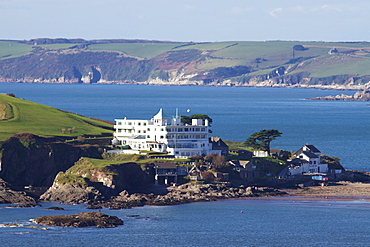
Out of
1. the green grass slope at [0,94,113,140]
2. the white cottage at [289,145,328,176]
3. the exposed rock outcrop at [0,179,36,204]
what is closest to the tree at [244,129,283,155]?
the white cottage at [289,145,328,176]

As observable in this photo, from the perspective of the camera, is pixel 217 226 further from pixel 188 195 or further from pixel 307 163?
pixel 307 163

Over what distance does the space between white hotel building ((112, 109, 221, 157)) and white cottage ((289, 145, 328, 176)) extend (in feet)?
33.6

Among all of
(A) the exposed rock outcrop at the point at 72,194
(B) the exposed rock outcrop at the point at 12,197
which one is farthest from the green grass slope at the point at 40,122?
(A) the exposed rock outcrop at the point at 72,194

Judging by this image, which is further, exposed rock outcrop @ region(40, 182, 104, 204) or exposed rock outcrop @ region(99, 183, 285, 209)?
exposed rock outcrop @ region(40, 182, 104, 204)

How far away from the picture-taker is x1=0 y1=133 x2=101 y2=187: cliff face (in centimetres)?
9562

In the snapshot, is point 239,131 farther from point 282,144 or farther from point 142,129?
Result: point 142,129

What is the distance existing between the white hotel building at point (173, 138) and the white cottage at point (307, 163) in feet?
33.6

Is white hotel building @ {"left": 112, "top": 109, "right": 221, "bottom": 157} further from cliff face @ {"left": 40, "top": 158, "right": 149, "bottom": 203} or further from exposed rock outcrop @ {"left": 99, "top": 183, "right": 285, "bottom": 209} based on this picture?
exposed rock outcrop @ {"left": 99, "top": 183, "right": 285, "bottom": 209}

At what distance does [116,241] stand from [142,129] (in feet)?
140

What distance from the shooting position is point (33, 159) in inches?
3853

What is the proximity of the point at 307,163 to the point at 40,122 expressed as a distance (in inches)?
1467

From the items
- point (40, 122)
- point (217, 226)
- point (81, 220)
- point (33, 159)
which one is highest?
point (40, 122)

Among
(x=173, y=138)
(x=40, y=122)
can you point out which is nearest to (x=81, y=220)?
(x=173, y=138)

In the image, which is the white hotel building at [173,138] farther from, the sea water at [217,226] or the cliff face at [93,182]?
the sea water at [217,226]
